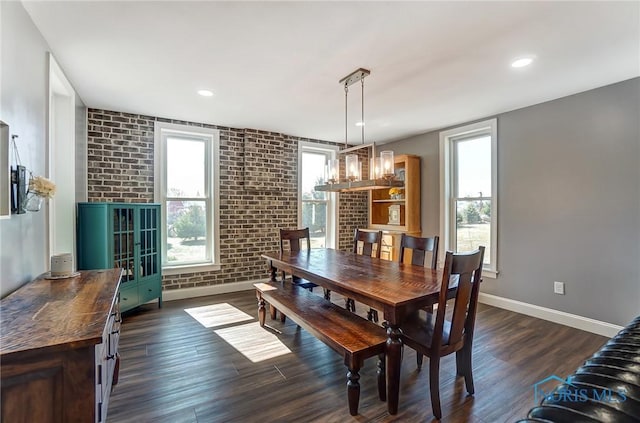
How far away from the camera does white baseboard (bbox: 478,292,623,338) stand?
3.04 m

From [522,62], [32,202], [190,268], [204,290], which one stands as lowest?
[204,290]

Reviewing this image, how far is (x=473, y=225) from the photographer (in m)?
4.36

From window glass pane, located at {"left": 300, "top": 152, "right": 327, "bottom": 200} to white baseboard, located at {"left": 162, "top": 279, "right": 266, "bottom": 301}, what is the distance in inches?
72.0

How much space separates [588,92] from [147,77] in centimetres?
448

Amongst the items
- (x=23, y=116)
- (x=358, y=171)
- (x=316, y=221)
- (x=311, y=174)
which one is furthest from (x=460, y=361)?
(x=311, y=174)

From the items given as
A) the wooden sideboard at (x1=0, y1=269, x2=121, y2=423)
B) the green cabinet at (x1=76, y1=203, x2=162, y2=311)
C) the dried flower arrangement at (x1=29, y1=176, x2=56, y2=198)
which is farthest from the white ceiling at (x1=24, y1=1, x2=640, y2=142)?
the wooden sideboard at (x1=0, y1=269, x2=121, y2=423)

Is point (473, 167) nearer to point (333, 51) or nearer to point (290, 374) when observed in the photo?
point (333, 51)

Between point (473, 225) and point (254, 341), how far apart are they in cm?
338

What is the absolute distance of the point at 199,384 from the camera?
2221 mm

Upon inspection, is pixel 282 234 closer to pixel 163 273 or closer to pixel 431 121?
pixel 163 273

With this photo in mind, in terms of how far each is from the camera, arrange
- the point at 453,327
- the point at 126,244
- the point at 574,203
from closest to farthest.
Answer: the point at 453,327, the point at 574,203, the point at 126,244

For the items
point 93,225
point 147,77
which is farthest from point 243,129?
point 93,225

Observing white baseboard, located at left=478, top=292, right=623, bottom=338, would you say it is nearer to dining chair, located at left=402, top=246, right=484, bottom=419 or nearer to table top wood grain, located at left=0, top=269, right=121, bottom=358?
dining chair, located at left=402, top=246, right=484, bottom=419

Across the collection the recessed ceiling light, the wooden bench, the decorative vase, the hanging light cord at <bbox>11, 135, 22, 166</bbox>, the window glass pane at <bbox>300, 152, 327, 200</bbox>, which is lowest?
the wooden bench
